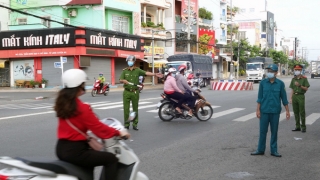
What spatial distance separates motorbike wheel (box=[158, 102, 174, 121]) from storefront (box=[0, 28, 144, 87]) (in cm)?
2507

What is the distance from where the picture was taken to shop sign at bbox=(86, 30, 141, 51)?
4034cm

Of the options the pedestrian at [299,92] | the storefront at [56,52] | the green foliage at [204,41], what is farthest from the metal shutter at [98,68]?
the pedestrian at [299,92]

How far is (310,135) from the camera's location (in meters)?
11.7

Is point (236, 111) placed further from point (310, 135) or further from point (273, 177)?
point (273, 177)

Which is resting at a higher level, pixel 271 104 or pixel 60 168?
pixel 271 104

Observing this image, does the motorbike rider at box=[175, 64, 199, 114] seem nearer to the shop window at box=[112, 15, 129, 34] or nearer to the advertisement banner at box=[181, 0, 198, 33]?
the shop window at box=[112, 15, 129, 34]

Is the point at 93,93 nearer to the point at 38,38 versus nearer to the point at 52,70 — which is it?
the point at 52,70

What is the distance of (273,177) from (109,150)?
11.5 ft

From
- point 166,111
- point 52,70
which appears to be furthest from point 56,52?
point 166,111

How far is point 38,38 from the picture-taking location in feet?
134

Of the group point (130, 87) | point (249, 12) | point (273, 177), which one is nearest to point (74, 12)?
point (130, 87)

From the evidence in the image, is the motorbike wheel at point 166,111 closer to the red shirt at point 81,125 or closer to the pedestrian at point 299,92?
the pedestrian at point 299,92

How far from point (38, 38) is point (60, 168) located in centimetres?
3833

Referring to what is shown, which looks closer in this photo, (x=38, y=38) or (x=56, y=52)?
(x=56, y=52)
